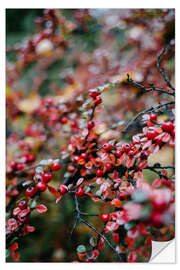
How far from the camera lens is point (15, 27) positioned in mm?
1942

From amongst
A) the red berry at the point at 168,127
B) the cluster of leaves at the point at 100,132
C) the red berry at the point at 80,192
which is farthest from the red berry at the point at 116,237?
the red berry at the point at 168,127

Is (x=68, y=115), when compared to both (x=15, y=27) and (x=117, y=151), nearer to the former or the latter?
(x=117, y=151)

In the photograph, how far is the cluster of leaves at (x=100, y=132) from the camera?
0.68m

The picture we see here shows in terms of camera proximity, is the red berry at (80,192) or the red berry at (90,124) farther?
the red berry at (90,124)

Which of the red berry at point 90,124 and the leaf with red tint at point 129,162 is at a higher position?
the red berry at point 90,124

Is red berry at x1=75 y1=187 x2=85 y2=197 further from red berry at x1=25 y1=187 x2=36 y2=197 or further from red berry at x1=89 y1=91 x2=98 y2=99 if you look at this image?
red berry at x1=89 y1=91 x2=98 y2=99

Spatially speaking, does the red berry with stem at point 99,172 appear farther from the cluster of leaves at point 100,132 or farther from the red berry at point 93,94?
the red berry at point 93,94

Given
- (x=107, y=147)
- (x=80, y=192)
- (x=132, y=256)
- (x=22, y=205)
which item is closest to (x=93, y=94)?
(x=107, y=147)

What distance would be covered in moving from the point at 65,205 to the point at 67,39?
4.05 ft

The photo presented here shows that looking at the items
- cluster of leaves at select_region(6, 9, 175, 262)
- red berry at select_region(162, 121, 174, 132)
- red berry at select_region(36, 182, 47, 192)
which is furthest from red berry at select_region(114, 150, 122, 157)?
red berry at select_region(36, 182, 47, 192)

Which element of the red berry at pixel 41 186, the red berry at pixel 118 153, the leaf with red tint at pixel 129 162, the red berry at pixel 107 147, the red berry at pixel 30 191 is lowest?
the red berry at pixel 30 191

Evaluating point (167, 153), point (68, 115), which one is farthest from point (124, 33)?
point (167, 153)

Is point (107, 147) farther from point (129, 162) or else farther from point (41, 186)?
point (41, 186)
